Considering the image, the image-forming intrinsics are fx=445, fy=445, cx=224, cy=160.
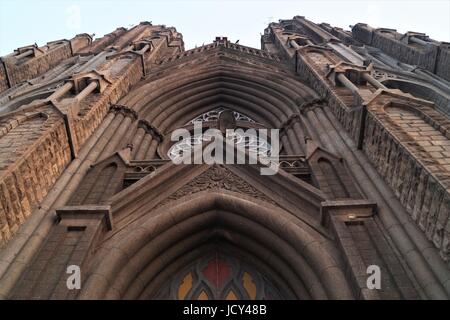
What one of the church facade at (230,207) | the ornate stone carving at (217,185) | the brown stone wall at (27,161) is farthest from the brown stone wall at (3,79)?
the ornate stone carving at (217,185)

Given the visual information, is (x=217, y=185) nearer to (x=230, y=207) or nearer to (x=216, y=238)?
(x=230, y=207)

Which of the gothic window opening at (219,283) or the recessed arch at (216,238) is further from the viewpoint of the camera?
the gothic window opening at (219,283)

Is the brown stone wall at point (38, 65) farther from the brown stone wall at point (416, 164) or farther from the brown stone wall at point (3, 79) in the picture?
the brown stone wall at point (416, 164)

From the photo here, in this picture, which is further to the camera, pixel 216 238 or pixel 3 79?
pixel 3 79

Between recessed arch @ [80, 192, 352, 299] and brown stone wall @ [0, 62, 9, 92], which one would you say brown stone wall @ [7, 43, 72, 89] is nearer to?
brown stone wall @ [0, 62, 9, 92]

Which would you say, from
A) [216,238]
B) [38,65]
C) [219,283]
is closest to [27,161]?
[216,238]

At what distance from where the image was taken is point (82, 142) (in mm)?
11070

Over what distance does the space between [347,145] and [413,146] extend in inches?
107

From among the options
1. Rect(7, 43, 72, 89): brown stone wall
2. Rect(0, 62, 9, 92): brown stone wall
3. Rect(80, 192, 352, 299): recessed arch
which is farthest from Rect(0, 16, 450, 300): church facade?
Rect(7, 43, 72, 89): brown stone wall

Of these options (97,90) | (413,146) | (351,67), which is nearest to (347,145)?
(413,146)

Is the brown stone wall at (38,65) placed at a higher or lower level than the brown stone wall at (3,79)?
higher

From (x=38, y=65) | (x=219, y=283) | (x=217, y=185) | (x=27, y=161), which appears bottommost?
(x=219, y=283)

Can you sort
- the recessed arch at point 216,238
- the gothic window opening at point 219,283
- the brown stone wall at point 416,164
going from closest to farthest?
the brown stone wall at point 416,164 → the recessed arch at point 216,238 → the gothic window opening at point 219,283

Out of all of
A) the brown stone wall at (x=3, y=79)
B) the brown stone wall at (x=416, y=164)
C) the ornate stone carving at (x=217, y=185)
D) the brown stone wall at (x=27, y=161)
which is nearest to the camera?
the brown stone wall at (x=416, y=164)
